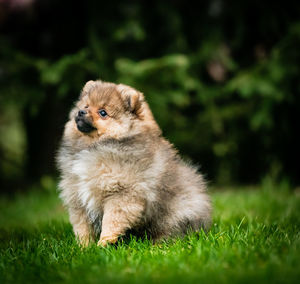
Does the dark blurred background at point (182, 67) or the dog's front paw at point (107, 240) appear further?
the dark blurred background at point (182, 67)

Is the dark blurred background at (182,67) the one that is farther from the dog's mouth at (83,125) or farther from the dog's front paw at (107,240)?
the dog's front paw at (107,240)

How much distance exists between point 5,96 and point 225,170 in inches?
158

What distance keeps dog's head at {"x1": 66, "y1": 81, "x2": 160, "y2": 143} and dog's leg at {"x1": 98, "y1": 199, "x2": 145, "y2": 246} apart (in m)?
0.56

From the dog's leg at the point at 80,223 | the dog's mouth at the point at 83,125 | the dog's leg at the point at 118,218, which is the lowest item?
the dog's leg at the point at 80,223

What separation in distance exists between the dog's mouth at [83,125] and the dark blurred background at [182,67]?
2.71m

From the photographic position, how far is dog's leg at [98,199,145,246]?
3189mm

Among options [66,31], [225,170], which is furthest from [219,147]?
[66,31]

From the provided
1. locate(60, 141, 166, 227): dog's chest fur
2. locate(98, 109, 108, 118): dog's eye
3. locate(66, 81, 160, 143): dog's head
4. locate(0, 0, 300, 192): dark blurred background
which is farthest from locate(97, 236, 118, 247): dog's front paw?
locate(0, 0, 300, 192): dark blurred background

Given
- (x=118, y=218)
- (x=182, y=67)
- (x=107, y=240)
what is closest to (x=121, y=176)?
(x=118, y=218)

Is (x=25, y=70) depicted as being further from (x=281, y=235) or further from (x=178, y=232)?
(x=281, y=235)

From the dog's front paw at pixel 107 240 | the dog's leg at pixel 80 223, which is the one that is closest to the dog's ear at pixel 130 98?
the dog's leg at pixel 80 223

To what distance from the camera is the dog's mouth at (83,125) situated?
339cm

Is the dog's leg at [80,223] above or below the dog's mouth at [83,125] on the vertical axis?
below

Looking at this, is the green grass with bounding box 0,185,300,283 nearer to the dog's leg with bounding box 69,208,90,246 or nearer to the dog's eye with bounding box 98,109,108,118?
the dog's leg with bounding box 69,208,90,246
